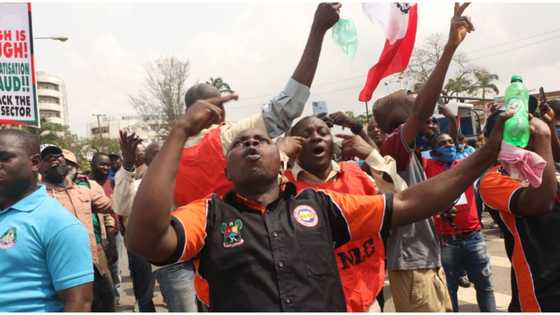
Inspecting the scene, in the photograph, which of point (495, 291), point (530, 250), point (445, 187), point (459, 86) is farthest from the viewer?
point (459, 86)

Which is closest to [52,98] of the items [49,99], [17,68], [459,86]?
[49,99]

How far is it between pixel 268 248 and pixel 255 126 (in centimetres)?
61

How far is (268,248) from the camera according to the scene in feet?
6.37

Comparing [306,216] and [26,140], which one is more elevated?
[26,140]

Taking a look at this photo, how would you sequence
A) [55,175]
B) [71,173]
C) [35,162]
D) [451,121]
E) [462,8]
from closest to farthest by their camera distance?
[35,162] < [462,8] < [55,175] < [451,121] < [71,173]

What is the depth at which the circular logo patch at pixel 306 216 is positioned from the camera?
205 cm

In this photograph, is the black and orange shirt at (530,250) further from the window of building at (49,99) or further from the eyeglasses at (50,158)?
the window of building at (49,99)

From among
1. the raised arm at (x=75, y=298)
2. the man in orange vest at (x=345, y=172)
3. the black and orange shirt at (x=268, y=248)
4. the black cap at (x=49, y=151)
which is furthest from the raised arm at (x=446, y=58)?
the black cap at (x=49, y=151)

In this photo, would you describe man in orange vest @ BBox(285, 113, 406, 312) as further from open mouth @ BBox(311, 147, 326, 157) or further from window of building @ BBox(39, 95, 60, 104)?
window of building @ BBox(39, 95, 60, 104)

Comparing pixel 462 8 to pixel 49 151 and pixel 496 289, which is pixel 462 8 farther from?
pixel 496 289

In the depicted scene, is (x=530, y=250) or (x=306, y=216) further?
(x=530, y=250)

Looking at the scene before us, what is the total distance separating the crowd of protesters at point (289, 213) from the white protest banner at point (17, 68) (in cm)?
266

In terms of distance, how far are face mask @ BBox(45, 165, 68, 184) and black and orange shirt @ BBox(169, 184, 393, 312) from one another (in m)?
3.12

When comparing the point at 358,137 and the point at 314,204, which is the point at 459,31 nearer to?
the point at 358,137
